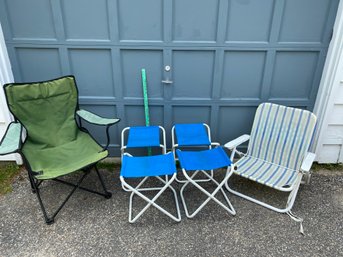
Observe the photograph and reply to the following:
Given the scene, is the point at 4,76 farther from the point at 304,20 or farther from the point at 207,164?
the point at 304,20

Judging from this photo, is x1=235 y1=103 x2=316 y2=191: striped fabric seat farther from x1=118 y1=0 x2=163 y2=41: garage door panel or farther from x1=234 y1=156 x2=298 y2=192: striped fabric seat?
x1=118 y1=0 x2=163 y2=41: garage door panel

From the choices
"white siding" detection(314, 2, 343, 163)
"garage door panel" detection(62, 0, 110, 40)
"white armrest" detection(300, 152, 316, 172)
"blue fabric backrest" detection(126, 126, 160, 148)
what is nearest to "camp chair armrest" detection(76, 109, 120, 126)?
"blue fabric backrest" detection(126, 126, 160, 148)

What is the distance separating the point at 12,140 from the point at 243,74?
2.18m

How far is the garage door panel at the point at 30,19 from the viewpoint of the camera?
7.55 ft

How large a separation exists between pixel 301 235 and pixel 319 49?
1710 millimetres

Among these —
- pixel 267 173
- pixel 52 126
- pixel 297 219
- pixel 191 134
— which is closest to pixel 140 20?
pixel 191 134

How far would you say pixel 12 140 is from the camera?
208 centimetres

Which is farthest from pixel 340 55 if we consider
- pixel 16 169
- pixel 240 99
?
pixel 16 169

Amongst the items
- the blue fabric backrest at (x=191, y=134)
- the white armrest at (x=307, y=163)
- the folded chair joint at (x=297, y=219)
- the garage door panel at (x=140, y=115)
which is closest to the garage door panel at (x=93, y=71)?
the garage door panel at (x=140, y=115)

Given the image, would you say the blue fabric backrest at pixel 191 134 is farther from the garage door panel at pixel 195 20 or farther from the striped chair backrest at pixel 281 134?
the garage door panel at pixel 195 20

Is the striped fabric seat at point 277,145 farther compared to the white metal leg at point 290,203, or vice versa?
the striped fabric seat at point 277,145

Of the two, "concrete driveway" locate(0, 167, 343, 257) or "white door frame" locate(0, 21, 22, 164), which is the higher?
"white door frame" locate(0, 21, 22, 164)

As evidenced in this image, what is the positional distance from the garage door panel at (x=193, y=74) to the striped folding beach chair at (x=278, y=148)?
60cm

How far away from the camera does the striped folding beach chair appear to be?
7.41 ft
